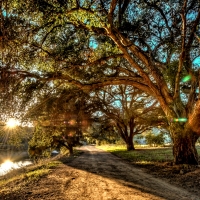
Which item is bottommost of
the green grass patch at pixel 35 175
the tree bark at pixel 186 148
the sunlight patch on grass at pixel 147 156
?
the sunlight patch on grass at pixel 147 156

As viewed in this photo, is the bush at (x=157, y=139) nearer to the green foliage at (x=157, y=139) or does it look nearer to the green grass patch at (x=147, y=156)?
the green foliage at (x=157, y=139)

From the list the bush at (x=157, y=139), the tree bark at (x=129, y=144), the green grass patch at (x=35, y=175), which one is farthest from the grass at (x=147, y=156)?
the bush at (x=157, y=139)

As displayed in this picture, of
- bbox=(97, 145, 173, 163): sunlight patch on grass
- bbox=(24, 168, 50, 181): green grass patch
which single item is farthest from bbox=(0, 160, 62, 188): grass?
bbox=(97, 145, 173, 163): sunlight patch on grass

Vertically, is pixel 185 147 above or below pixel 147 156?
above

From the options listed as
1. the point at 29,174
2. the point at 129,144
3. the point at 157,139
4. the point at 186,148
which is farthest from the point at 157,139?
the point at 29,174

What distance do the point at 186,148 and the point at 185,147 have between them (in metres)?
0.07

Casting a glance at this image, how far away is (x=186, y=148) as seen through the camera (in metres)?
10.7

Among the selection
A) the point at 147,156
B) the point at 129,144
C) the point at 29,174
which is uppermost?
the point at 129,144

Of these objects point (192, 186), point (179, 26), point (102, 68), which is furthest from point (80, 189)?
point (179, 26)

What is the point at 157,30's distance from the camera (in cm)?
1157

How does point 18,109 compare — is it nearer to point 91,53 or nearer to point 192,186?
point 91,53

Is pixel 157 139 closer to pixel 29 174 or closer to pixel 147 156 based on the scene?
pixel 147 156

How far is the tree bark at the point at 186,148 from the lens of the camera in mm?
10523

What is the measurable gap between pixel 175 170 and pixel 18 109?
8.56 meters
